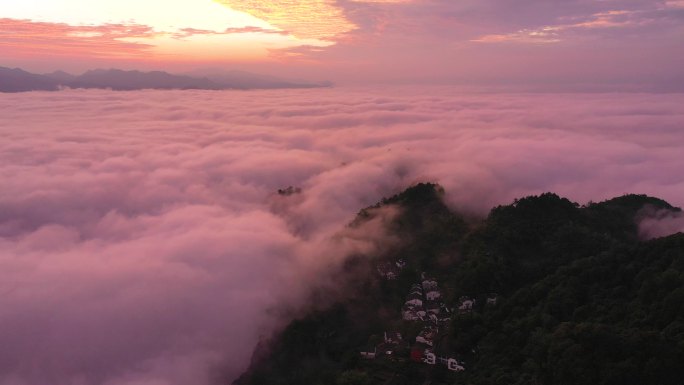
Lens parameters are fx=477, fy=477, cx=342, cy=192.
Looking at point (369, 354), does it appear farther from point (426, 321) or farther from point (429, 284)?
point (429, 284)

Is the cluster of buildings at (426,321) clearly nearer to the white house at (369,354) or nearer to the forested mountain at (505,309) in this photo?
the white house at (369,354)

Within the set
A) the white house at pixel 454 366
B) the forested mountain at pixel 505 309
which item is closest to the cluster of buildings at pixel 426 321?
the white house at pixel 454 366

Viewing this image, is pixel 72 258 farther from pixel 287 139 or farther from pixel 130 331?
pixel 287 139

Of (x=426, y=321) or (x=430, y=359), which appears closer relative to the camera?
(x=430, y=359)

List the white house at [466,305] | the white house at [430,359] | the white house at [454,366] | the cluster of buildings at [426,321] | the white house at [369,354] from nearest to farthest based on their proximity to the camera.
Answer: the white house at [454,366] < the white house at [430,359] < the cluster of buildings at [426,321] < the white house at [369,354] < the white house at [466,305]

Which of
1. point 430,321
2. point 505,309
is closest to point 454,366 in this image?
point 430,321

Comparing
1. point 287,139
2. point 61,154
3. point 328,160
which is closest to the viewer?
point 328,160

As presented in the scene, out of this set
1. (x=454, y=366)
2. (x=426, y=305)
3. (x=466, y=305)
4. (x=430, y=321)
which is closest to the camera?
(x=454, y=366)

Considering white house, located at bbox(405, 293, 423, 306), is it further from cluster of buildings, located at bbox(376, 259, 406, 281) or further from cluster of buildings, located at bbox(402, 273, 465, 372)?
cluster of buildings, located at bbox(376, 259, 406, 281)

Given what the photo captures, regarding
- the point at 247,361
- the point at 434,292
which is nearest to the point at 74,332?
the point at 247,361
